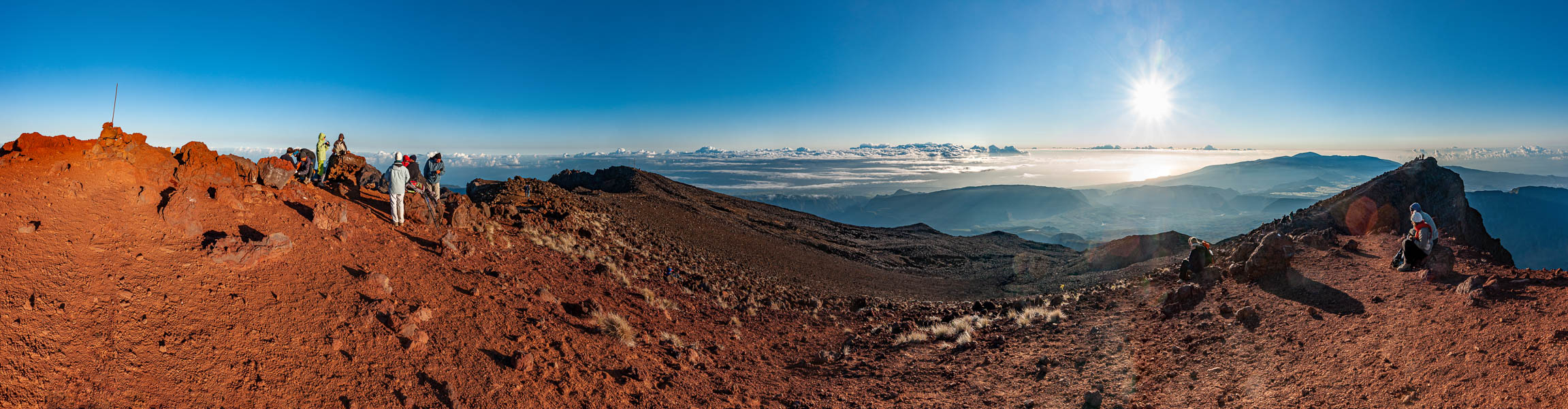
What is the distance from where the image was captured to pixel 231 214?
812 centimetres

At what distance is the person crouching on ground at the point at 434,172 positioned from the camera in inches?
472

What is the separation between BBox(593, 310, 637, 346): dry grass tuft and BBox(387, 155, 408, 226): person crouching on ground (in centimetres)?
466

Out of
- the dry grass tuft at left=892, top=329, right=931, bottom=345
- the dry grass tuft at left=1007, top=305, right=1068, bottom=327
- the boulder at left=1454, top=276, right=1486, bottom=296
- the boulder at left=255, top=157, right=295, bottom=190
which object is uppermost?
the boulder at left=255, top=157, right=295, bottom=190

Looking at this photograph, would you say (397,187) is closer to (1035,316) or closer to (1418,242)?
(1035,316)

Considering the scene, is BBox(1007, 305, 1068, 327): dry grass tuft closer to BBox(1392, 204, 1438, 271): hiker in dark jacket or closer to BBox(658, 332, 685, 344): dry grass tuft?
BBox(1392, 204, 1438, 271): hiker in dark jacket

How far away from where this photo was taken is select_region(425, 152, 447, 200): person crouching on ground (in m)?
12.0

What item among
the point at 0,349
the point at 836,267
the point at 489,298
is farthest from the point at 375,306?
the point at 836,267

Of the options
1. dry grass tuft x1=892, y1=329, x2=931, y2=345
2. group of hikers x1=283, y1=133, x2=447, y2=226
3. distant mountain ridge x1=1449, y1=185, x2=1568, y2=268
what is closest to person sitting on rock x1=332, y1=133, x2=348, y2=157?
group of hikers x1=283, y1=133, x2=447, y2=226

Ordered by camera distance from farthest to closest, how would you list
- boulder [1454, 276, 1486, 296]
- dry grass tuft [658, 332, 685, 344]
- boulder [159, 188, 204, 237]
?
dry grass tuft [658, 332, 685, 344], boulder [1454, 276, 1486, 296], boulder [159, 188, 204, 237]

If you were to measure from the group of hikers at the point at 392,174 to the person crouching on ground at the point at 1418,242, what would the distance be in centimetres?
1861

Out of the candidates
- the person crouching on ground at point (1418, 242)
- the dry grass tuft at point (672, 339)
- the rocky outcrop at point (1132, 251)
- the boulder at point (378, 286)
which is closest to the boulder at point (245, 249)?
the boulder at point (378, 286)

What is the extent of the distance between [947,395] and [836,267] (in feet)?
63.4

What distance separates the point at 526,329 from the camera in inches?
312

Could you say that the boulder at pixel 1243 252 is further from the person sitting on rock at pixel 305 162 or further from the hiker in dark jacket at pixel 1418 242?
the person sitting on rock at pixel 305 162
